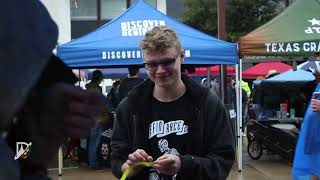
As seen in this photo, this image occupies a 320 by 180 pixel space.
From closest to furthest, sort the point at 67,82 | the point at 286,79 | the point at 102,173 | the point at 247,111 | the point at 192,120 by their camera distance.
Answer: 1. the point at 67,82
2. the point at 192,120
3. the point at 102,173
4. the point at 286,79
5. the point at 247,111

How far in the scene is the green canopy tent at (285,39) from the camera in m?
9.43

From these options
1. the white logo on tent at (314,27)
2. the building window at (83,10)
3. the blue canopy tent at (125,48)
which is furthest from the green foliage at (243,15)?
the blue canopy tent at (125,48)

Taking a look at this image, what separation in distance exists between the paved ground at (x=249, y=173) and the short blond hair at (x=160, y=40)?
7229 millimetres

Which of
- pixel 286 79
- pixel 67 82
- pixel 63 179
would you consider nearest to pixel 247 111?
Answer: pixel 286 79

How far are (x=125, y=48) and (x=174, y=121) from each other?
659 centimetres

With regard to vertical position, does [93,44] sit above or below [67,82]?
above

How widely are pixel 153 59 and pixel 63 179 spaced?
297 inches

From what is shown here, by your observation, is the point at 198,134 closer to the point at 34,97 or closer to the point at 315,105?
the point at 34,97

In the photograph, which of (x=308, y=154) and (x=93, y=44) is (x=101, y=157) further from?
(x=308, y=154)

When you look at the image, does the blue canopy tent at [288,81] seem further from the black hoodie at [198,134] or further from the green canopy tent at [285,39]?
the black hoodie at [198,134]

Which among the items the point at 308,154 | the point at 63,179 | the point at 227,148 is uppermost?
the point at 227,148

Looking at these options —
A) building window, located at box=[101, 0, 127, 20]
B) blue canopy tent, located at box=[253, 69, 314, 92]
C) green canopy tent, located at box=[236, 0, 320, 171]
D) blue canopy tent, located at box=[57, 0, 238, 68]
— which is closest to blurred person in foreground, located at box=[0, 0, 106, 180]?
blue canopy tent, located at box=[57, 0, 238, 68]

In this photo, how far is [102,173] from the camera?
1034cm

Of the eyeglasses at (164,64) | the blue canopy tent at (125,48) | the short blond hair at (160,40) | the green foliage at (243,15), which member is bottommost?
the eyeglasses at (164,64)
